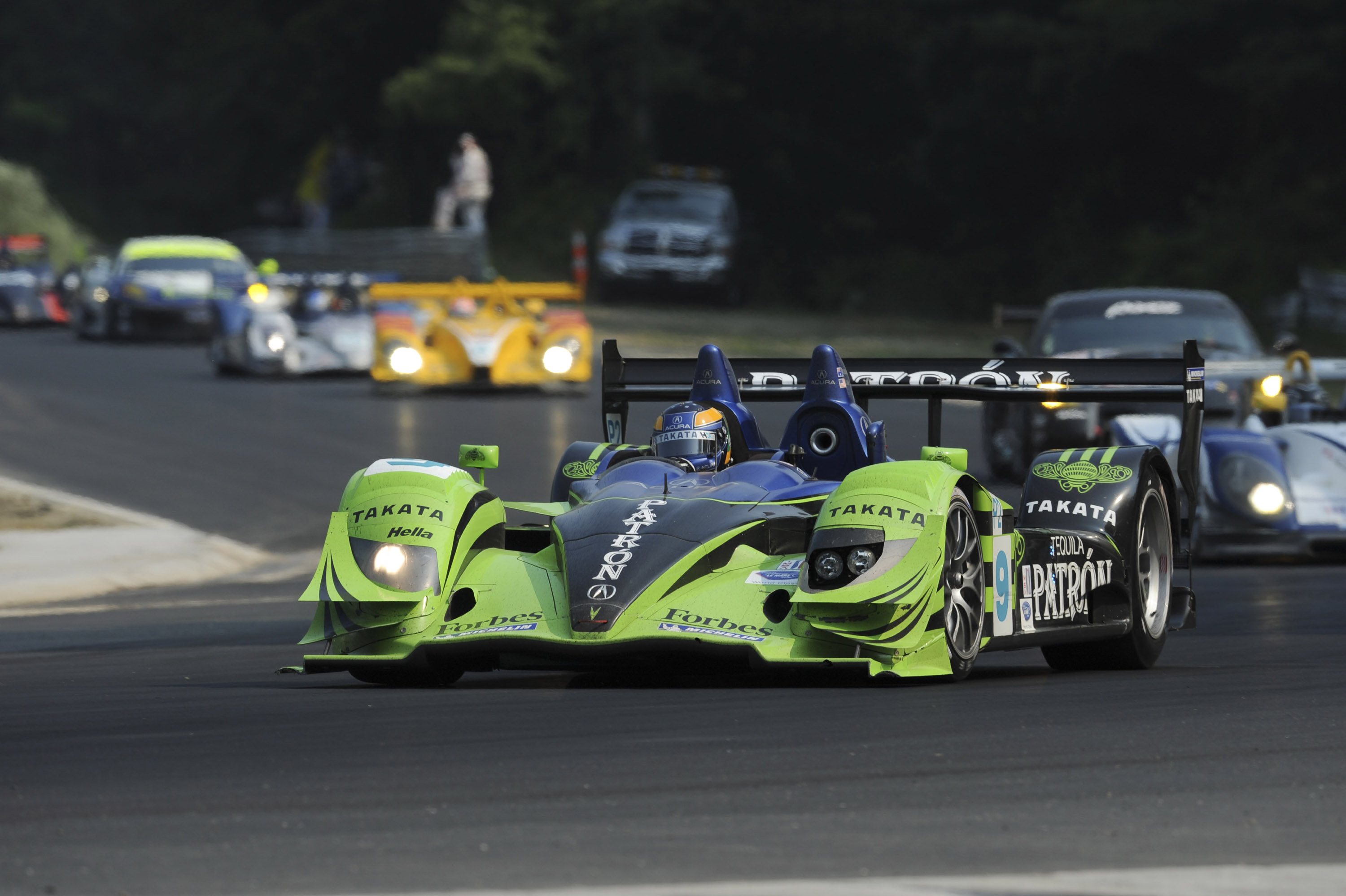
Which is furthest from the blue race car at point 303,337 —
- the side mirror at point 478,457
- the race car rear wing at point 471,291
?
the side mirror at point 478,457

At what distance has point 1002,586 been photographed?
856cm

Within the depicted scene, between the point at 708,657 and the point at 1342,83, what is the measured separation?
113 feet

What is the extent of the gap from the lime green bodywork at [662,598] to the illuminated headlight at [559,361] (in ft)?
52.5

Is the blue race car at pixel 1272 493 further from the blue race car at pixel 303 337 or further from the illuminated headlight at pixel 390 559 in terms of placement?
the blue race car at pixel 303 337

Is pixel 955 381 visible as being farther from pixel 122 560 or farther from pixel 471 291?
pixel 471 291

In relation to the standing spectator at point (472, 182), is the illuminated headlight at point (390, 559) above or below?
below

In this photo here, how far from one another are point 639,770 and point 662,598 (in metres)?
1.60

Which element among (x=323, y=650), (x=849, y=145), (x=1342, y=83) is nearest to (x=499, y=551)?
(x=323, y=650)

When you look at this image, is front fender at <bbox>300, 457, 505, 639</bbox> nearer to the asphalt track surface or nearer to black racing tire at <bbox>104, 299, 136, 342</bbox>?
the asphalt track surface

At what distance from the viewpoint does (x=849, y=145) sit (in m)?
48.6

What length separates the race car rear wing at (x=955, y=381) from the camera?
33.6 feet

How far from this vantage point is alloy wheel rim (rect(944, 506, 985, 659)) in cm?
812

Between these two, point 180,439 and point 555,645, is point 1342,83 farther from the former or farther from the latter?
point 555,645

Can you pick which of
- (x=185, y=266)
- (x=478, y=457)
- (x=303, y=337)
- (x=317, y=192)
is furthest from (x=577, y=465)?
(x=317, y=192)
